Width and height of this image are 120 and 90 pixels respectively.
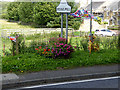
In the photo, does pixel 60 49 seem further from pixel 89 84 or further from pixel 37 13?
pixel 37 13

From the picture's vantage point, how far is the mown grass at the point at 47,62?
26.6 ft

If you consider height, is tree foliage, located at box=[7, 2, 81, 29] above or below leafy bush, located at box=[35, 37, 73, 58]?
above

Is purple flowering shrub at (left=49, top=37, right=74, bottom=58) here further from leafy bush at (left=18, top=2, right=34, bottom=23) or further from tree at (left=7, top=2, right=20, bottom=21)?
tree at (left=7, top=2, right=20, bottom=21)

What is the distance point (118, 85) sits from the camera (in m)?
6.63

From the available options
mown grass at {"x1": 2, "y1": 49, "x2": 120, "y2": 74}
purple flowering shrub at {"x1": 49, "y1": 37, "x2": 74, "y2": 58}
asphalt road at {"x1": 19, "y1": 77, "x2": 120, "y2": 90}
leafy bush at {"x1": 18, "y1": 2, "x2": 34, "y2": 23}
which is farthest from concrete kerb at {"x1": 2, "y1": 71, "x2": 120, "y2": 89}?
leafy bush at {"x1": 18, "y1": 2, "x2": 34, "y2": 23}

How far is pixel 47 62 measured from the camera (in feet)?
29.2

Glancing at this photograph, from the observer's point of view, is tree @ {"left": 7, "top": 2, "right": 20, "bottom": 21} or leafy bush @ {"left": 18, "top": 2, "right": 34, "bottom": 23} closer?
tree @ {"left": 7, "top": 2, "right": 20, "bottom": 21}

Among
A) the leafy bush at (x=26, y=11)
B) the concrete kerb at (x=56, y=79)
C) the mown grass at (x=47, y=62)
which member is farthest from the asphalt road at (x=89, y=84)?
the leafy bush at (x=26, y=11)

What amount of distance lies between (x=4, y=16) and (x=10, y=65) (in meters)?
3.25

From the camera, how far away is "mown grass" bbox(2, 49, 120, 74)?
26.6ft

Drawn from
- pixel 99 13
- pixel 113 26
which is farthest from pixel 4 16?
pixel 113 26

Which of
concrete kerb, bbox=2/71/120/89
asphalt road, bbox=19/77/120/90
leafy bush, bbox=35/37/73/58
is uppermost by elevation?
leafy bush, bbox=35/37/73/58

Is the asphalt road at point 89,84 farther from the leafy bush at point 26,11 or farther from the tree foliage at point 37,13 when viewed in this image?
the leafy bush at point 26,11

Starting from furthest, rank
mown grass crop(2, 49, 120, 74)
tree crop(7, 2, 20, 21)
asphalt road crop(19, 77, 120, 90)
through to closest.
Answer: tree crop(7, 2, 20, 21)
mown grass crop(2, 49, 120, 74)
asphalt road crop(19, 77, 120, 90)
